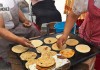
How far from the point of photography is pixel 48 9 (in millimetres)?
3229

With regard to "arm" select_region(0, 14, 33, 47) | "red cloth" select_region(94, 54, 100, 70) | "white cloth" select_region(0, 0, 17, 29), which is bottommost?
"red cloth" select_region(94, 54, 100, 70)

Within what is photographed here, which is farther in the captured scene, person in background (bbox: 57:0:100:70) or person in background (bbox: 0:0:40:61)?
person in background (bbox: 0:0:40:61)

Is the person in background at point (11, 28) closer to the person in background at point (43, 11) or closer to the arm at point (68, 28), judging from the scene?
the arm at point (68, 28)

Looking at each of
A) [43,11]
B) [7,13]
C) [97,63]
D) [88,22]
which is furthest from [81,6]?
[43,11]

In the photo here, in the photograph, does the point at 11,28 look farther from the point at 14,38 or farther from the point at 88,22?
the point at 88,22

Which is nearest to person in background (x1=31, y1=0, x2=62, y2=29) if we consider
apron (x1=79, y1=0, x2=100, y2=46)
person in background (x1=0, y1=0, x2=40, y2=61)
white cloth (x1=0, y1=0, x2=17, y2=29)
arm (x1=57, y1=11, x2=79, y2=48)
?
person in background (x1=0, y1=0, x2=40, y2=61)

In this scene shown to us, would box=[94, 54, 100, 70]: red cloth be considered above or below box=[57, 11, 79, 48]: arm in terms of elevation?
below

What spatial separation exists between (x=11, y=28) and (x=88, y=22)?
34.5 inches

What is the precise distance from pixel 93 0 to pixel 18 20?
40.0 inches

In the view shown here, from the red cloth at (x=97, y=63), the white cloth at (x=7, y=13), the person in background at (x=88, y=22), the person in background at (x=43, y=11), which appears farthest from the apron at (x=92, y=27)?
the person in background at (x=43, y=11)

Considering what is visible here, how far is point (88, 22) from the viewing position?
181 cm

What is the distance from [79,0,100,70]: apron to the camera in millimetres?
1611

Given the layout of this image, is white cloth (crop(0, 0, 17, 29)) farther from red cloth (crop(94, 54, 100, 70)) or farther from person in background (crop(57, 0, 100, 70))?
red cloth (crop(94, 54, 100, 70))

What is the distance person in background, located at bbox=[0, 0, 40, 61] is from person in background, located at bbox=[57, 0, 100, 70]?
388 millimetres
